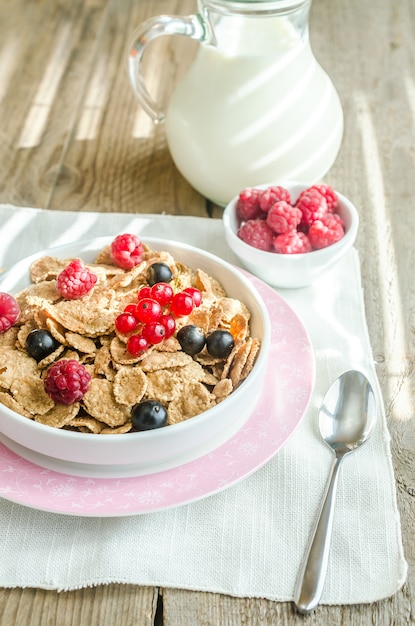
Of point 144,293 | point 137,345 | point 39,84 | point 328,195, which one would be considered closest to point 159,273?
point 144,293

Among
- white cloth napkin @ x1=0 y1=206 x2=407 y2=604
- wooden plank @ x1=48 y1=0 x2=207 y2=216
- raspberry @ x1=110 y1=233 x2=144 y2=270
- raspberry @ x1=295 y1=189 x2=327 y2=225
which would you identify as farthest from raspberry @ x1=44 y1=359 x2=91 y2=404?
wooden plank @ x1=48 y1=0 x2=207 y2=216

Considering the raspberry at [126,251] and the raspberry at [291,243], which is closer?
the raspberry at [126,251]

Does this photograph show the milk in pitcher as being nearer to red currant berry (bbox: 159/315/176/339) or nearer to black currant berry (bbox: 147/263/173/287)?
black currant berry (bbox: 147/263/173/287)

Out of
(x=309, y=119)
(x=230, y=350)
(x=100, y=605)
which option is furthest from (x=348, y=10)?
(x=100, y=605)

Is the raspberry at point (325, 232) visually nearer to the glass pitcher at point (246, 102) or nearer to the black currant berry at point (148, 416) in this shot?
the glass pitcher at point (246, 102)

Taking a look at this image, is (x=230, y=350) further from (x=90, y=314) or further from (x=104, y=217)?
(x=104, y=217)

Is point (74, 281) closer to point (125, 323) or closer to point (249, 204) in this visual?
point (125, 323)

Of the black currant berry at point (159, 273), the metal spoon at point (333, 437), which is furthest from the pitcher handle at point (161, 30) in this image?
the metal spoon at point (333, 437)
